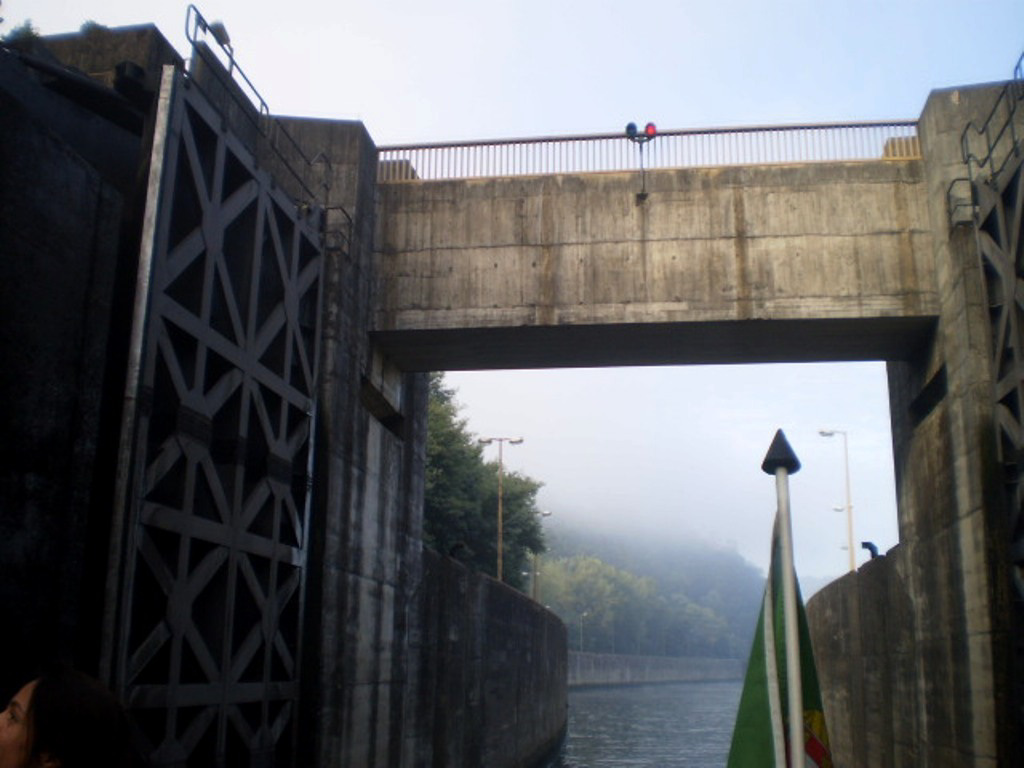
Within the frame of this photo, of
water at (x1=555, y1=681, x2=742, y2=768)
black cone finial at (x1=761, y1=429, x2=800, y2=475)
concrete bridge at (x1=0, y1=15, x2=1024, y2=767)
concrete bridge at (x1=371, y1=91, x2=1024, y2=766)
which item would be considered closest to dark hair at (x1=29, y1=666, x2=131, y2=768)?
black cone finial at (x1=761, y1=429, x2=800, y2=475)

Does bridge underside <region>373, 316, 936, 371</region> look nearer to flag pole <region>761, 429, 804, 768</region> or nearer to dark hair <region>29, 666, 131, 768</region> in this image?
flag pole <region>761, 429, 804, 768</region>

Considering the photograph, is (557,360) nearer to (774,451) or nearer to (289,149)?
(289,149)

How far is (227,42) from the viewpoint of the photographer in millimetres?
12617

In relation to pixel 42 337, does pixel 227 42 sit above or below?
above

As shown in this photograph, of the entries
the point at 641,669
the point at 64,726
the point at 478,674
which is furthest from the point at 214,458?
the point at 641,669

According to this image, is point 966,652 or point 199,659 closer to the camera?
point 199,659

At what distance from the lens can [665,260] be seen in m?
15.4

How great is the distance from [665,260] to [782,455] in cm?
991

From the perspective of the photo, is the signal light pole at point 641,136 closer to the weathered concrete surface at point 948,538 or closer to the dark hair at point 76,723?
the weathered concrete surface at point 948,538

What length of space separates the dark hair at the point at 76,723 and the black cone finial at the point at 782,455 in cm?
417

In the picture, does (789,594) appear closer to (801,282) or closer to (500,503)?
(801,282)

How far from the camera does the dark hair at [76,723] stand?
2.32 meters

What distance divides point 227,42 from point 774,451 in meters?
9.55

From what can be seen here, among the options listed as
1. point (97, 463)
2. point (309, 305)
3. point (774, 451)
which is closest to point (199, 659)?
point (97, 463)
